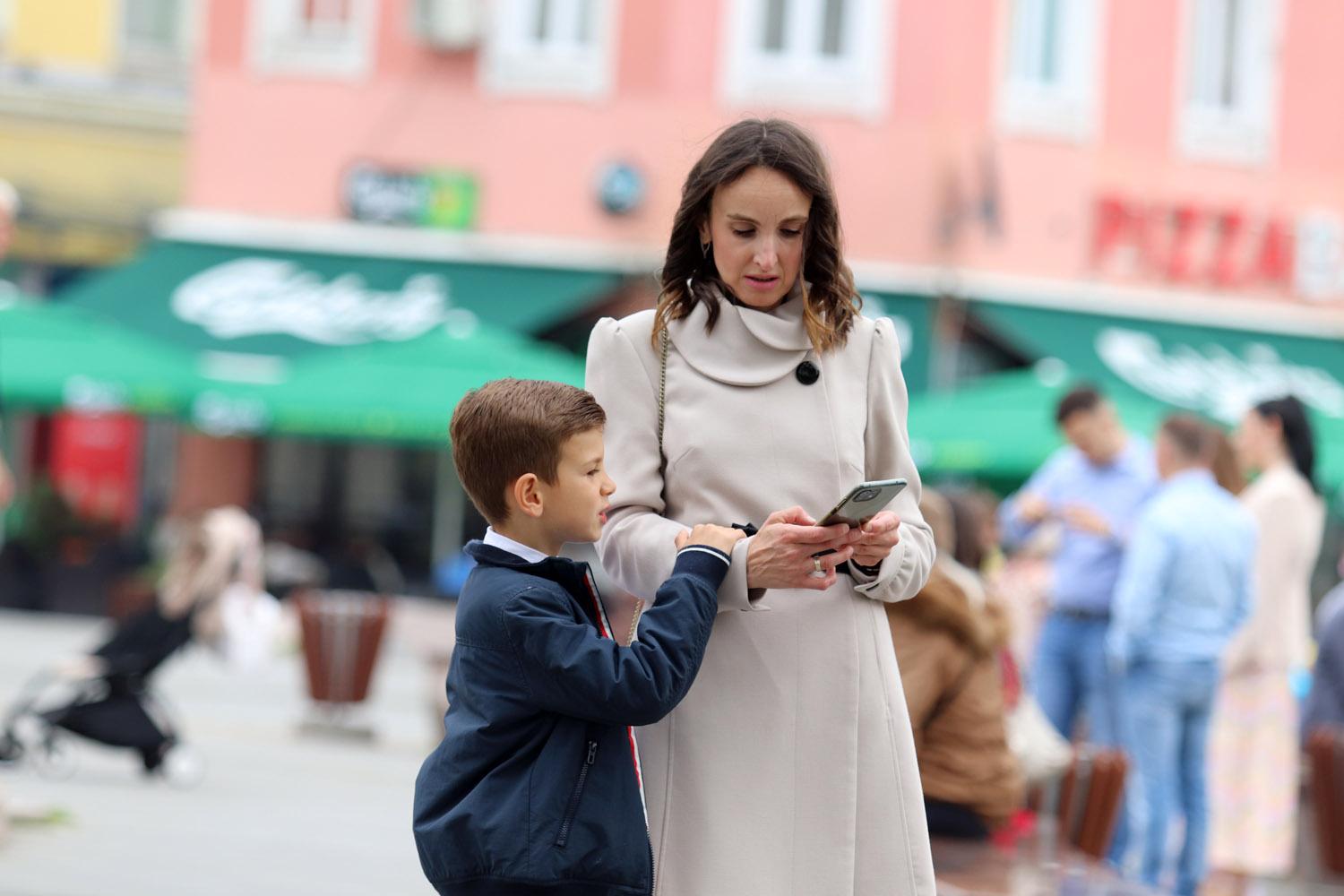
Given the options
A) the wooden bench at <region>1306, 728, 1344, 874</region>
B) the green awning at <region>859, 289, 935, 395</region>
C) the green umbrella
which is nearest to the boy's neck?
the wooden bench at <region>1306, 728, 1344, 874</region>

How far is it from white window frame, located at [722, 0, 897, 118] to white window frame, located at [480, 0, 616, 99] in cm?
120

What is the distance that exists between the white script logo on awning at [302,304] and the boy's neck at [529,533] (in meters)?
15.5

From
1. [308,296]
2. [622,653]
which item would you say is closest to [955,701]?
[622,653]

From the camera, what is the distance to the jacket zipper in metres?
2.99

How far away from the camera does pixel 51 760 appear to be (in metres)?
10.2

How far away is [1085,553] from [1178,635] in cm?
95

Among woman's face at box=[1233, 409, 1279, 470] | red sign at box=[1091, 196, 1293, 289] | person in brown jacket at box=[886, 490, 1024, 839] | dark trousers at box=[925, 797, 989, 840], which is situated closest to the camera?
person in brown jacket at box=[886, 490, 1024, 839]

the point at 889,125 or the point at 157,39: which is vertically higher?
the point at 157,39

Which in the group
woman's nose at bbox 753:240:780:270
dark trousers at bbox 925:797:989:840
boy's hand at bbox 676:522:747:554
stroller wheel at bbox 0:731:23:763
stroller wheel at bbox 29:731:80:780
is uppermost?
woman's nose at bbox 753:240:780:270

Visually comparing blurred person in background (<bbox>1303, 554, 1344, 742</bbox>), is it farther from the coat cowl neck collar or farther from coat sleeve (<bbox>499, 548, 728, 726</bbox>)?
coat sleeve (<bbox>499, 548, 728, 726</bbox>)

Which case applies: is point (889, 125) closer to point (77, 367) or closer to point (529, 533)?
point (77, 367)

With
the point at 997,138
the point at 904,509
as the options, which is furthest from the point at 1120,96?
the point at 904,509

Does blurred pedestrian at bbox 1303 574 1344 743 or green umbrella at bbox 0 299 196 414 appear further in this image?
green umbrella at bbox 0 299 196 414

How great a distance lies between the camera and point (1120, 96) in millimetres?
19891
